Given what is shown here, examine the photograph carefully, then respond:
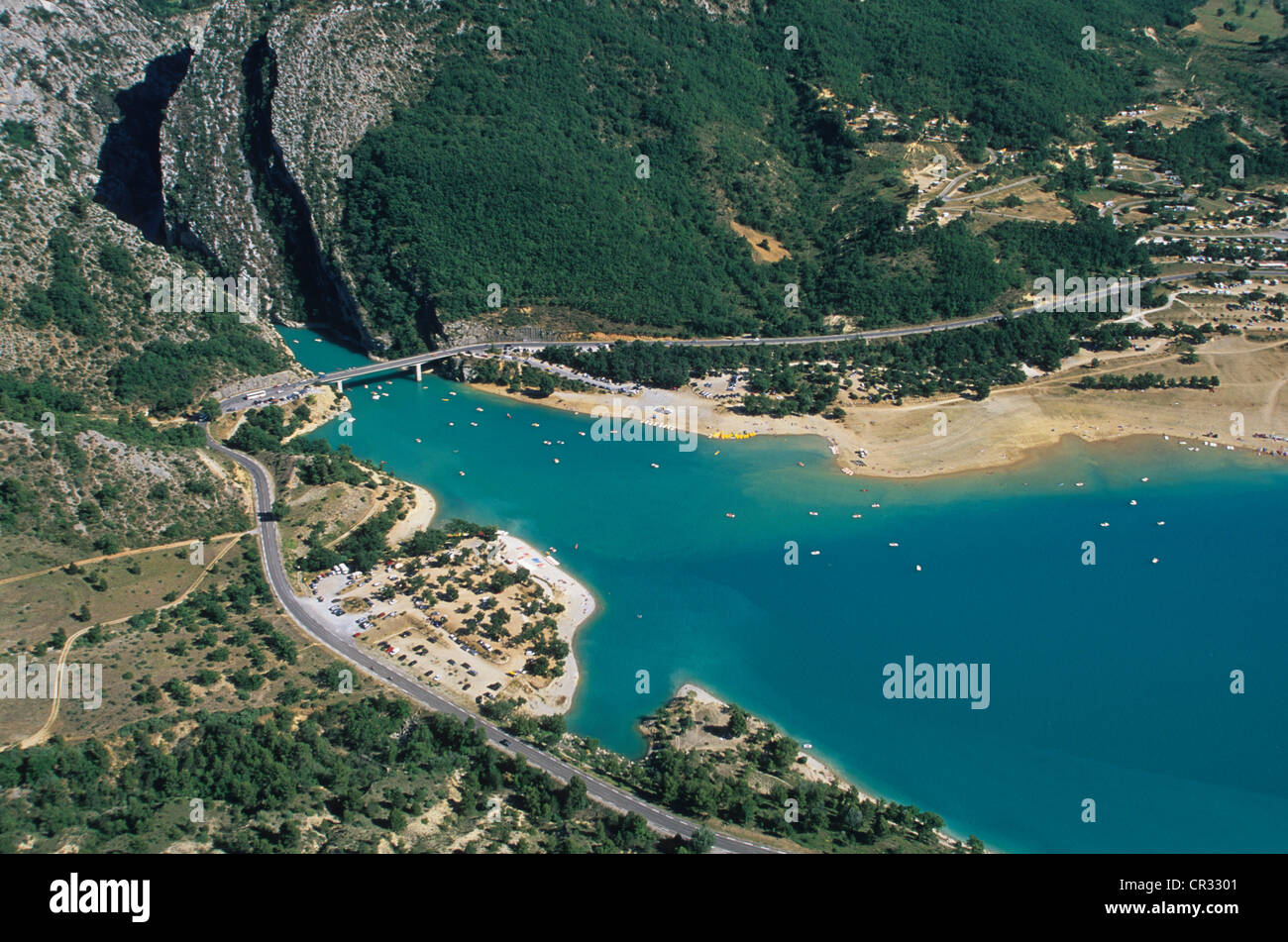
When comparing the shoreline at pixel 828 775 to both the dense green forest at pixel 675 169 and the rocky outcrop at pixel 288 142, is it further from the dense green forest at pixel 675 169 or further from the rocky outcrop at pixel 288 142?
the rocky outcrop at pixel 288 142

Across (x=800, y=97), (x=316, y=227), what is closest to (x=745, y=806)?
(x=316, y=227)

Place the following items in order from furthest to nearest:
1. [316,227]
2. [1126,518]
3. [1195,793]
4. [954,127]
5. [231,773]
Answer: [954,127]
[316,227]
[1126,518]
[1195,793]
[231,773]

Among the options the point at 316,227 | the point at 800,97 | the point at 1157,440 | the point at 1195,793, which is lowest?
the point at 1195,793

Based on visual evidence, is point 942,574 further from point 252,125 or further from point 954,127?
point 252,125

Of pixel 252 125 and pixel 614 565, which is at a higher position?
pixel 252 125

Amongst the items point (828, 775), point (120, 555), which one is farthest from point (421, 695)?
point (120, 555)

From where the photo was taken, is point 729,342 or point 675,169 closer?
point 729,342

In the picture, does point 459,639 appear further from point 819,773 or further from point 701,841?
point 819,773

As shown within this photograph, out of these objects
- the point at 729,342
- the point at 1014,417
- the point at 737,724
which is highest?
the point at 729,342
